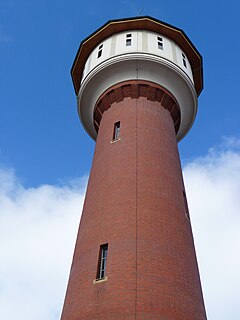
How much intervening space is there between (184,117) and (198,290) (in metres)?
9.70

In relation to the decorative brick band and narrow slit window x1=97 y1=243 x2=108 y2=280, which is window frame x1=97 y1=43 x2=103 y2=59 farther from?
narrow slit window x1=97 y1=243 x2=108 y2=280

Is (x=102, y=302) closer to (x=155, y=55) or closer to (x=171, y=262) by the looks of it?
(x=171, y=262)

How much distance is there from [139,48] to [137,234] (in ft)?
30.9

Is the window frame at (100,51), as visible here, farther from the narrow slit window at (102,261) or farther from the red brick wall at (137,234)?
the narrow slit window at (102,261)

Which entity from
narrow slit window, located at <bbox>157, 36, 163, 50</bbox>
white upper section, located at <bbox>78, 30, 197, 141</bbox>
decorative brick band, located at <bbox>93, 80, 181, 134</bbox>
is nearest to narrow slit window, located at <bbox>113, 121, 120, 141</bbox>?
decorative brick band, located at <bbox>93, 80, 181, 134</bbox>

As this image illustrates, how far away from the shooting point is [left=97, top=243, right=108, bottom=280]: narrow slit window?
34.7 ft

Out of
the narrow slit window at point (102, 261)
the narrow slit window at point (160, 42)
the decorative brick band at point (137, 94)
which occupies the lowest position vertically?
the narrow slit window at point (102, 261)

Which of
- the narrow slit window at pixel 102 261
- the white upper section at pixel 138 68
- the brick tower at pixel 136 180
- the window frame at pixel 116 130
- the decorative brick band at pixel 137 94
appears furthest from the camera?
the white upper section at pixel 138 68

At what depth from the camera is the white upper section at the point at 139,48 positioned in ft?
55.2

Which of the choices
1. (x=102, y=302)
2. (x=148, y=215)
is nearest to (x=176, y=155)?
(x=148, y=215)

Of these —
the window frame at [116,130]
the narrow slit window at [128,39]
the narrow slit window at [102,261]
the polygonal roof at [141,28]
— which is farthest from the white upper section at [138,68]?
the narrow slit window at [102,261]

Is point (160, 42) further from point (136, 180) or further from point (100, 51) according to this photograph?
point (136, 180)

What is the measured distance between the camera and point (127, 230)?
438 inches

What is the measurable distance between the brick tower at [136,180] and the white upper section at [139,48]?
6cm
